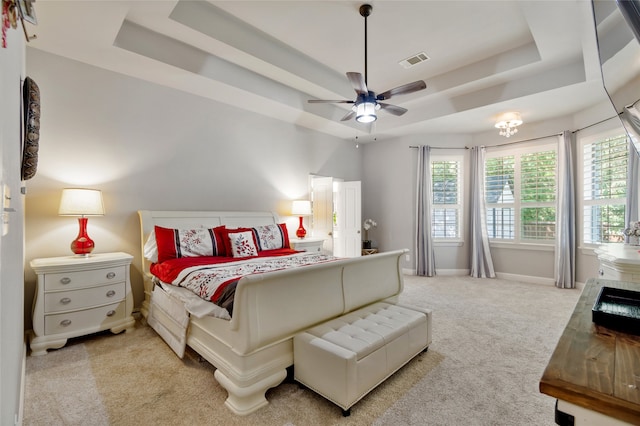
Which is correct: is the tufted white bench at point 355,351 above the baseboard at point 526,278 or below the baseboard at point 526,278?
above

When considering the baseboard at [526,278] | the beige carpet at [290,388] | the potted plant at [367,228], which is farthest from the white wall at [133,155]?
the baseboard at [526,278]

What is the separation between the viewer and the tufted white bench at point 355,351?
1700mm

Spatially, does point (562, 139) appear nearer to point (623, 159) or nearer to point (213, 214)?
point (623, 159)

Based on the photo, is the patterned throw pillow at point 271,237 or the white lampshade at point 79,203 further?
the patterned throw pillow at point 271,237

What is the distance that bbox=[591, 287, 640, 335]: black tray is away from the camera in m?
0.98

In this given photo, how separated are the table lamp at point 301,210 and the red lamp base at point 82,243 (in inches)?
104

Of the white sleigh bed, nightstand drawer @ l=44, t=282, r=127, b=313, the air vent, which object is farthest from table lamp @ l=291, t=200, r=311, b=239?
nightstand drawer @ l=44, t=282, r=127, b=313

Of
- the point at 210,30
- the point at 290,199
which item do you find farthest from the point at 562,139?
the point at 210,30

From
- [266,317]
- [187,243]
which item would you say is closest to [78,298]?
[187,243]

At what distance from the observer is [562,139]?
460cm

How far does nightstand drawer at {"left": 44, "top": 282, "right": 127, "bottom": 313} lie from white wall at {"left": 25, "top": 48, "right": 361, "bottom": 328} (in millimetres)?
514

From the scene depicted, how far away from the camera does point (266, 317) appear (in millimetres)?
1864

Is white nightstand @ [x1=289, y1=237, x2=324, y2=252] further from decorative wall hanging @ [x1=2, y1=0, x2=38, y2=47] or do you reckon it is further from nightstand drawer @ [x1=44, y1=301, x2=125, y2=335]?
decorative wall hanging @ [x1=2, y1=0, x2=38, y2=47]

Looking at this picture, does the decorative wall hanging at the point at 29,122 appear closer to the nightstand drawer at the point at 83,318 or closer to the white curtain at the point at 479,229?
the nightstand drawer at the point at 83,318
